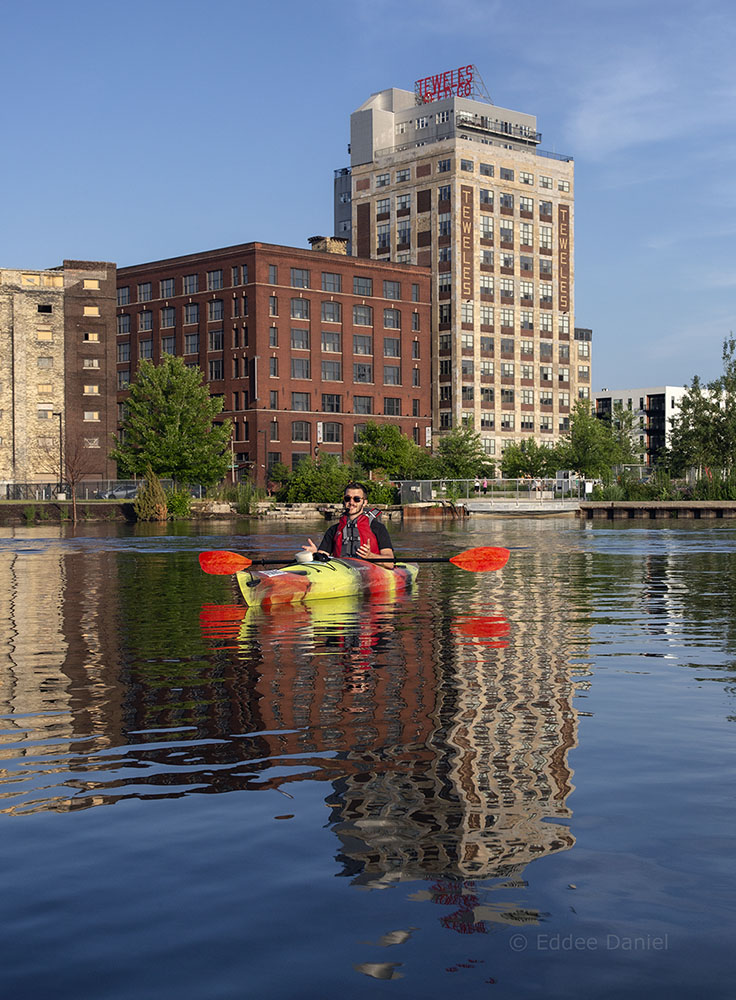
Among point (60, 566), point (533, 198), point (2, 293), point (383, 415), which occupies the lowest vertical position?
point (60, 566)

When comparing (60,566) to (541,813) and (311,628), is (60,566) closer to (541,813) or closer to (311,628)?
(311,628)

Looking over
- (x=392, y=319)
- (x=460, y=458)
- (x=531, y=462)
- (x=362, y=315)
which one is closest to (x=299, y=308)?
(x=362, y=315)

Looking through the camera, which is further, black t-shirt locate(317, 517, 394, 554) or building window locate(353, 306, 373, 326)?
building window locate(353, 306, 373, 326)

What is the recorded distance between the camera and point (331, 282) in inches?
4510

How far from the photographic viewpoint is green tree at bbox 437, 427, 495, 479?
101250 mm

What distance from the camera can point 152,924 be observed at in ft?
17.6

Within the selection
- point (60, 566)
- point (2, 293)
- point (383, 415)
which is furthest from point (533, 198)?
point (60, 566)

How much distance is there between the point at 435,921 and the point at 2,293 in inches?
4119

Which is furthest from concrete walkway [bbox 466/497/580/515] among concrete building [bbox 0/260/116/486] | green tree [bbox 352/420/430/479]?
concrete building [bbox 0/260/116/486]

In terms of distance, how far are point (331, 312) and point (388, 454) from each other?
76.8 ft

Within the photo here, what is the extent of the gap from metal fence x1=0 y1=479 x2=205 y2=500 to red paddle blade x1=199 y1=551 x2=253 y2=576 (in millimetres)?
63874

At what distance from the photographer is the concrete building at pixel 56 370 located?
103 metres

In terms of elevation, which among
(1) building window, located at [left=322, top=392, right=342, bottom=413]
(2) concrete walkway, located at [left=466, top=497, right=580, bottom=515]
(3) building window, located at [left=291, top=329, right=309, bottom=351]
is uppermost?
(3) building window, located at [left=291, top=329, right=309, bottom=351]

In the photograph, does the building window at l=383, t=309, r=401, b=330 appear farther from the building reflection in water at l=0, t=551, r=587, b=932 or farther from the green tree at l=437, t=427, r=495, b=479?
the building reflection in water at l=0, t=551, r=587, b=932
